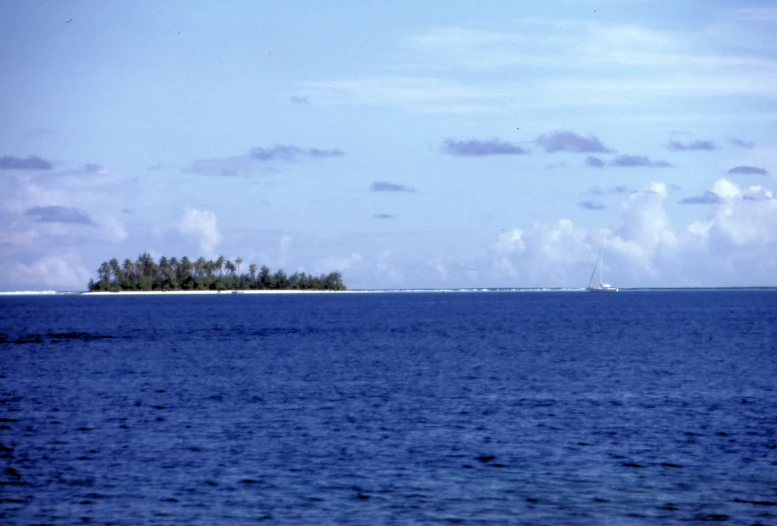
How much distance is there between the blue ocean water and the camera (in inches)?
1188

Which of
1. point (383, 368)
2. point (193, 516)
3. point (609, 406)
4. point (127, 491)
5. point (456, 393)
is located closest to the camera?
point (193, 516)

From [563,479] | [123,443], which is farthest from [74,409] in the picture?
[563,479]

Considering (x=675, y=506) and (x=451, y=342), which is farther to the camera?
(x=451, y=342)

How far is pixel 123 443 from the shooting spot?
137 ft

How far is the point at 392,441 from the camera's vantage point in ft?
137

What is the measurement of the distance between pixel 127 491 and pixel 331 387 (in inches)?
1288

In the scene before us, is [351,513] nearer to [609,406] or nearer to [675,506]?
[675,506]

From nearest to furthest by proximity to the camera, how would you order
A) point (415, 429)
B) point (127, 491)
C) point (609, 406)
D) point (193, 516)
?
point (193, 516)
point (127, 491)
point (415, 429)
point (609, 406)

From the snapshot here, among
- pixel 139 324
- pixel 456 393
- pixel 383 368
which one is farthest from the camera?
pixel 139 324

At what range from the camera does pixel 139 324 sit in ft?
586

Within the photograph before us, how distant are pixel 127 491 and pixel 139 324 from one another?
495 feet

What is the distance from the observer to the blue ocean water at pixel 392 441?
30172 millimetres

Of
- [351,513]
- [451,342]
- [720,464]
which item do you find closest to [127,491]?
[351,513]

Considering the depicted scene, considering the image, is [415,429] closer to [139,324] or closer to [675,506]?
[675,506]
